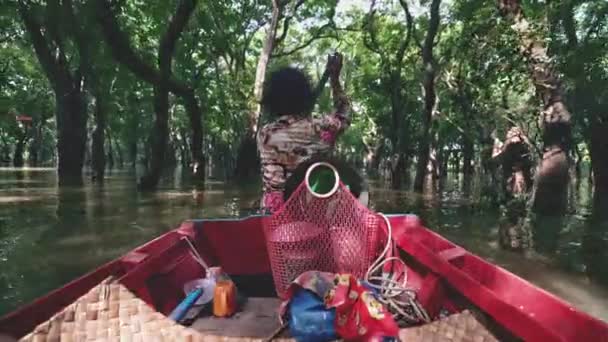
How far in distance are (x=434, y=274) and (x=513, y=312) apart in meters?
→ 0.91

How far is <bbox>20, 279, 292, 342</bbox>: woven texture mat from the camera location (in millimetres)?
2252

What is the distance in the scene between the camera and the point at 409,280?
3.38m

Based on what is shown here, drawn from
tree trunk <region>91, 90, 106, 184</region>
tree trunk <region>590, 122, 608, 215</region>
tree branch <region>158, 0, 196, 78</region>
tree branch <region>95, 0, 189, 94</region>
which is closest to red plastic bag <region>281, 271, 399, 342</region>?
tree branch <region>95, 0, 189, 94</region>

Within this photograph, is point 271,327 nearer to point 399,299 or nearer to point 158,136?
point 399,299

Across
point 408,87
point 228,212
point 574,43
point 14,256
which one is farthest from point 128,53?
point 408,87

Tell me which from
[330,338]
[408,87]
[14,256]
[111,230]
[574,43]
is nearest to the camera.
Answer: [330,338]

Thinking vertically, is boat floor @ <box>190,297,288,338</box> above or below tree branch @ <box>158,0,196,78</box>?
below

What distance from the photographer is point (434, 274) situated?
2.94m

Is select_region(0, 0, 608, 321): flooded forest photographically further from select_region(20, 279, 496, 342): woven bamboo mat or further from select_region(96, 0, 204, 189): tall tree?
select_region(20, 279, 496, 342): woven bamboo mat

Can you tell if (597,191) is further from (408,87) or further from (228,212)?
(408,87)

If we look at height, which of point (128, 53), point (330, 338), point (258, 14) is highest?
point (258, 14)

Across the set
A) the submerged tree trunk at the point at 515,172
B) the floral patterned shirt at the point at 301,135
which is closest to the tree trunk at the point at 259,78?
the submerged tree trunk at the point at 515,172

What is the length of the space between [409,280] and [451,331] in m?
0.96

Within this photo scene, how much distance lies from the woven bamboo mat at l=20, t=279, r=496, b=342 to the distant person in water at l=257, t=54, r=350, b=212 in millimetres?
1158
